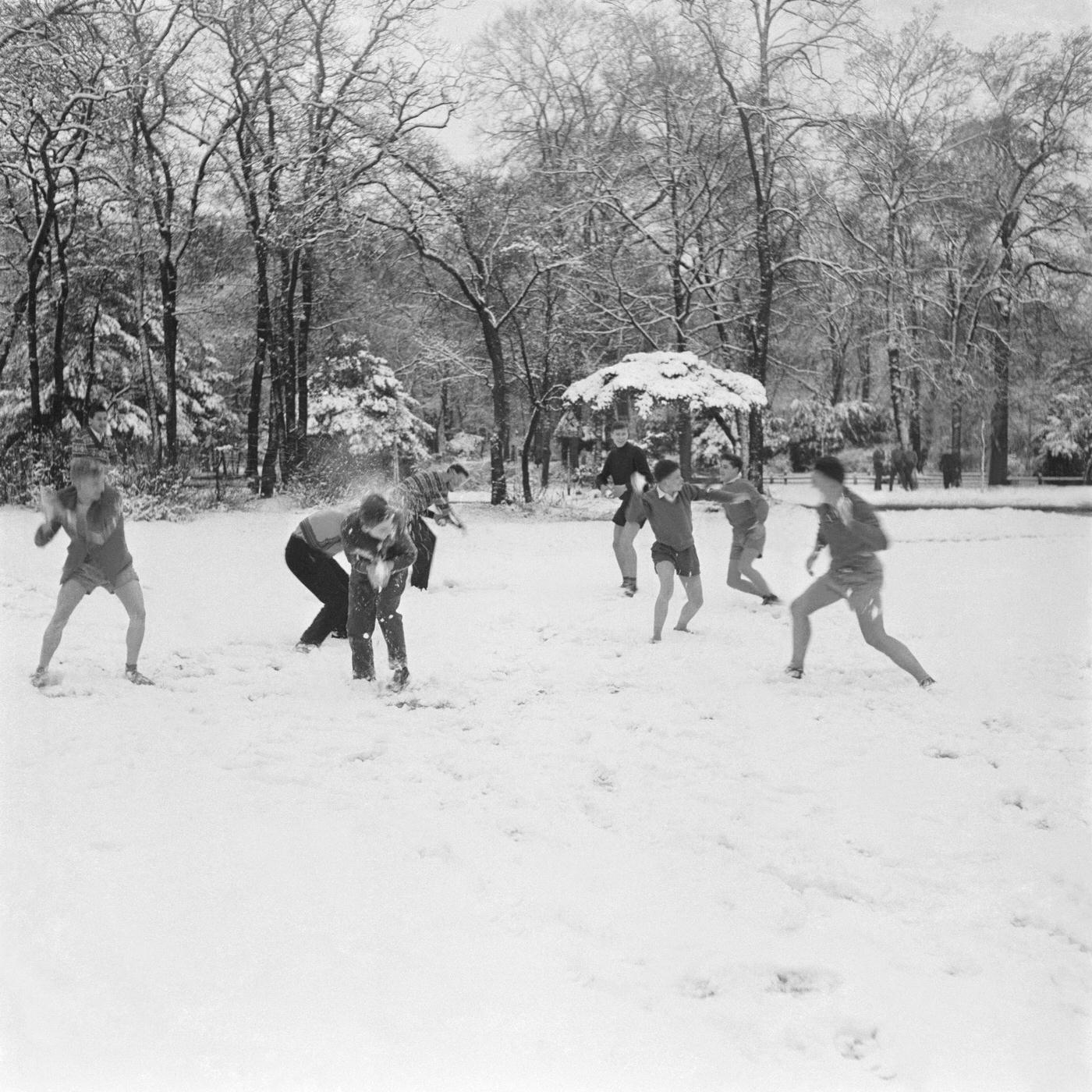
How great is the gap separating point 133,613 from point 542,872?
10.7ft

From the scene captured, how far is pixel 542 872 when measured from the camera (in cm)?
330

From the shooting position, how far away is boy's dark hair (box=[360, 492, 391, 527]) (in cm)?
531

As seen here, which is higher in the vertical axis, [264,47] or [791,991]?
[264,47]

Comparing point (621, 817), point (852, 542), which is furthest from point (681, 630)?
point (621, 817)

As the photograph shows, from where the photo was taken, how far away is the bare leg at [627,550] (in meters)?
9.35

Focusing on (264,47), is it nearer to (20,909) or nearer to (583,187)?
(583,187)

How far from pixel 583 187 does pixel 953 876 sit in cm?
1852

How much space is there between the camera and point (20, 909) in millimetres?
2822

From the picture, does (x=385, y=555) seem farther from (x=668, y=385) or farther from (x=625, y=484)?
(x=668, y=385)

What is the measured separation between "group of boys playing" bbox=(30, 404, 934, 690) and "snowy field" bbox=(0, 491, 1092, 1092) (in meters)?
0.32

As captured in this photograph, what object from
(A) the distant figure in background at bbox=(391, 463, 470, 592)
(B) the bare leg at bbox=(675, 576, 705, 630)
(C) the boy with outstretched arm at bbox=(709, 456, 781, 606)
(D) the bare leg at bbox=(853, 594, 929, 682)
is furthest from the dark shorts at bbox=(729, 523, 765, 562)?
(A) the distant figure in background at bbox=(391, 463, 470, 592)

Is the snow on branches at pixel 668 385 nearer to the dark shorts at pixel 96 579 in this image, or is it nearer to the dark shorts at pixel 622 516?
the dark shorts at pixel 622 516

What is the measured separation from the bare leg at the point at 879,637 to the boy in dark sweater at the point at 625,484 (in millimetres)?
3513

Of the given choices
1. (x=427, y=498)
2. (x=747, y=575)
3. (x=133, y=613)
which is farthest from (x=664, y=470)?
(x=133, y=613)
